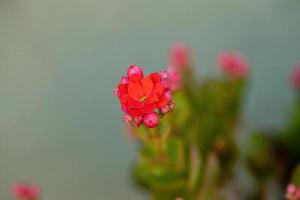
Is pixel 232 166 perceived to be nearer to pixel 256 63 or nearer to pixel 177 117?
pixel 177 117

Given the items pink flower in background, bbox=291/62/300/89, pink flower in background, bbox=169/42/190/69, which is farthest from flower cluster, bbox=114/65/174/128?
pink flower in background, bbox=291/62/300/89

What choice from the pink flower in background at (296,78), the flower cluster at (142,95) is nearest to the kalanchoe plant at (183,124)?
the flower cluster at (142,95)

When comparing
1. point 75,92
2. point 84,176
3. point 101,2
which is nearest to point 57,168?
point 84,176

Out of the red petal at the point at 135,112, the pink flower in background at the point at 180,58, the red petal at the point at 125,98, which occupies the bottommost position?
the red petal at the point at 135,112

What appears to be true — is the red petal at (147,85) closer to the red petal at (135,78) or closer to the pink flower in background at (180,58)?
the red petal at (135,78)

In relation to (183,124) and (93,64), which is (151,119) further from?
(93,64)

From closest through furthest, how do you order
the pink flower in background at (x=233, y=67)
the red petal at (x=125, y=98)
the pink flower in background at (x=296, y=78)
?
the red petal at (x=125, y=98) → the pink flower in background at (x=233, y=67) → the pink flower in background at (x=296, y=78)

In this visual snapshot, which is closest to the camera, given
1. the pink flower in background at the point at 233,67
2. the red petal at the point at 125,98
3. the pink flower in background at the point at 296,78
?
the red petal at the point at 125,98

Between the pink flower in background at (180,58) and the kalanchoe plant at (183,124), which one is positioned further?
the pink flower in background at (180,58)
